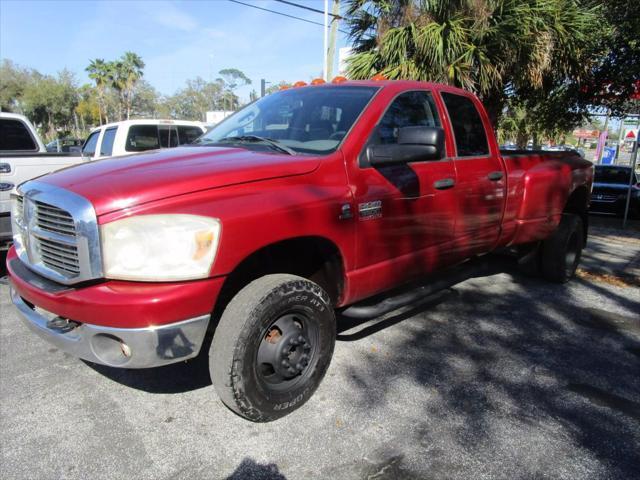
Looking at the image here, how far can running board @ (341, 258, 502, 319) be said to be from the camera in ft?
10.4

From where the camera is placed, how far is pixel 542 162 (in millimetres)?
4719

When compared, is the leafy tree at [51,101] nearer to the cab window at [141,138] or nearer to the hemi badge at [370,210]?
the cab window at [141,138]

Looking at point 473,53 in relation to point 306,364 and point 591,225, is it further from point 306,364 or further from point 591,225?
point 306,364

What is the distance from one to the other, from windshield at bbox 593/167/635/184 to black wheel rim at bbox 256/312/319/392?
1376 cm

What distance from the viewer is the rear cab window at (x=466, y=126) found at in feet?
12.6

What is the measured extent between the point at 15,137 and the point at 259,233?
18.4 ft

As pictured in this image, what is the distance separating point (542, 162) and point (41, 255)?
14.4 feet

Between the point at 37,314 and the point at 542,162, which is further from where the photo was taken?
the point at 542,162

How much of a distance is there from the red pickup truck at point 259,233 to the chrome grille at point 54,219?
0.01m

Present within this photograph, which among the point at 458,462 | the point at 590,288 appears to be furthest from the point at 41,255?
the point at 590,288

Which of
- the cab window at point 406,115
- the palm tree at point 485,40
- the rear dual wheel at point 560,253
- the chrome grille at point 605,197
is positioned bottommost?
the chrome grille at point 605,197

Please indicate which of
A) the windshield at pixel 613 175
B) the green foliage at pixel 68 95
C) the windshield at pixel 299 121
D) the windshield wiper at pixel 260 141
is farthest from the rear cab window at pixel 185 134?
the green foliage at pixel 68 95

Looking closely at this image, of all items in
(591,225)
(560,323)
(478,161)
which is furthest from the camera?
(591,225)

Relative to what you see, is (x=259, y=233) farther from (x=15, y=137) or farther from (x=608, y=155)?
(x=608, y=155)
